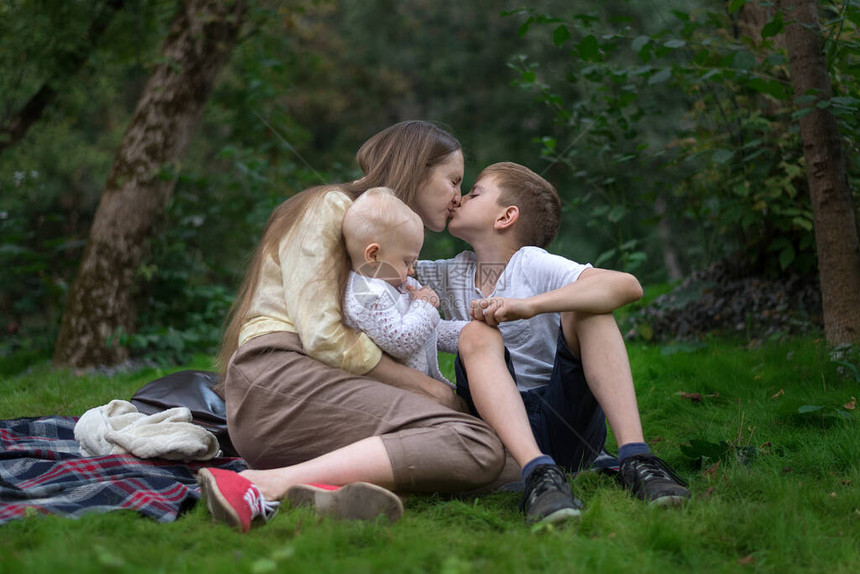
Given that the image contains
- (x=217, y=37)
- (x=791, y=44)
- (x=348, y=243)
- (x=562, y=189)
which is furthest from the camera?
(x=217, y=37)

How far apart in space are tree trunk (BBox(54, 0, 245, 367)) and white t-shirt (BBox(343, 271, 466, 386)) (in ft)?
10.8

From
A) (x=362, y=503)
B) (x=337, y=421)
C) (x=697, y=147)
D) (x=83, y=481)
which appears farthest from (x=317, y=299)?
(x=697, y=147)

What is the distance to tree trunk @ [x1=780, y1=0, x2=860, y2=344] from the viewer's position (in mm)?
3137

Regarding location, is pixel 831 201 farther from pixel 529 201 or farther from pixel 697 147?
pixel 529 201

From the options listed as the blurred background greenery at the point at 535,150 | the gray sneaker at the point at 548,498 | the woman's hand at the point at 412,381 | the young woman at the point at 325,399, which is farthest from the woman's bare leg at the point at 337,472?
the blurred background greenery at the point at 535,150

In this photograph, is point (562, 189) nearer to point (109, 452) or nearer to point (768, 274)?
point (768, 274)

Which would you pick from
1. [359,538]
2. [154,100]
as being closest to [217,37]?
[154,100]

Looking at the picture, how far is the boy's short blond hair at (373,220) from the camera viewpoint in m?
2.22

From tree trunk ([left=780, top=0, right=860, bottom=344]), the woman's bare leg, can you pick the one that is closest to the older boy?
the woman's bare leg

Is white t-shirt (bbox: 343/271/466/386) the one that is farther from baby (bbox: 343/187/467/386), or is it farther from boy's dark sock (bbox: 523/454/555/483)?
boy's dark sock (bbox: 523/454/555/483)

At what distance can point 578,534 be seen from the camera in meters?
1.86

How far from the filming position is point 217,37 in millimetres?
5391

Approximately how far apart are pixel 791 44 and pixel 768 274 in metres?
1.64

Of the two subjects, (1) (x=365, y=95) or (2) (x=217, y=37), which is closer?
(2) (x=217, y=37)
